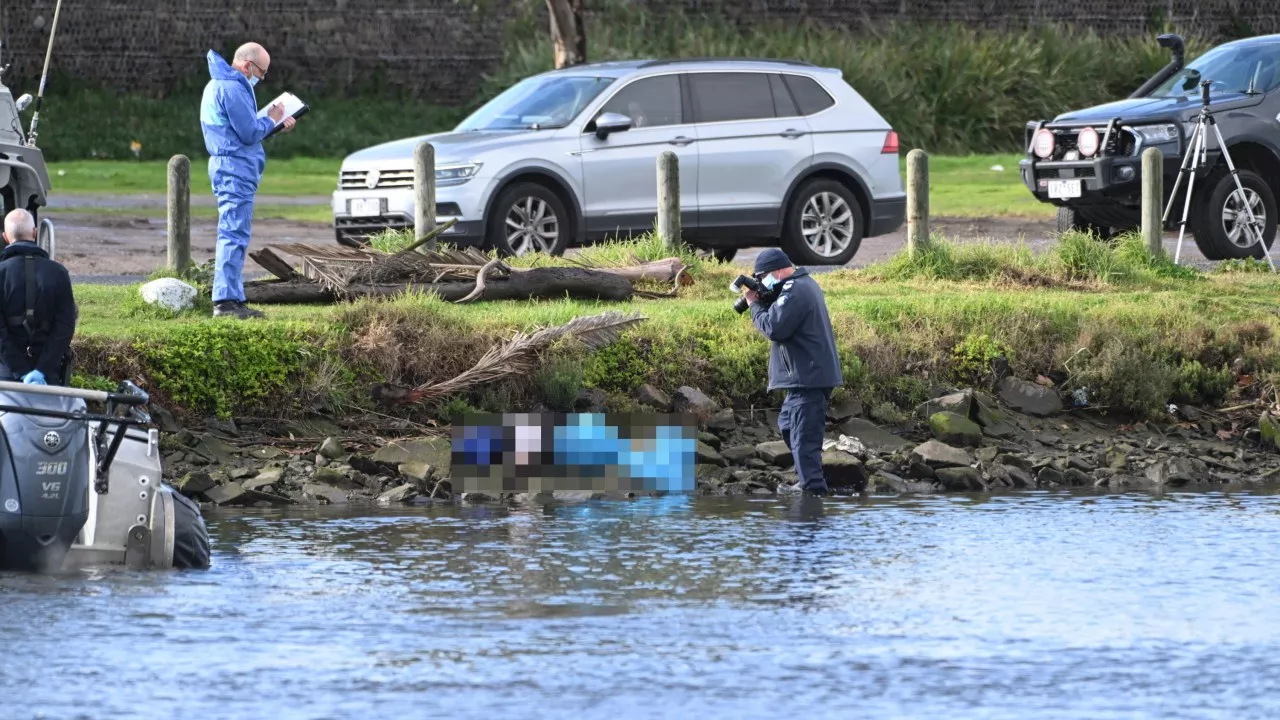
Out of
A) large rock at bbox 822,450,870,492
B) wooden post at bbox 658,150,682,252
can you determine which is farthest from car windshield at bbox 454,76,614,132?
large rock at bbox 822,450,870,492

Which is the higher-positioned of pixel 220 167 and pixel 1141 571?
pixel 220 167

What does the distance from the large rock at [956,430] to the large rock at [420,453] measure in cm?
357

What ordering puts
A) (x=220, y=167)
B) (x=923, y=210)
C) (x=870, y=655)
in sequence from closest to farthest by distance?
(x=870, y=655)
(x=220, y=167)
(x=923, y=210)

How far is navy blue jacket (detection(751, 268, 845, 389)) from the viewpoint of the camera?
1410cm

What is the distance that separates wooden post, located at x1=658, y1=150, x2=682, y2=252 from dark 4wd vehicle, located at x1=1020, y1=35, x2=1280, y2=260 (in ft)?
12.2

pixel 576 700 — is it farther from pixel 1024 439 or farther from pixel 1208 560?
pixel 1024 439

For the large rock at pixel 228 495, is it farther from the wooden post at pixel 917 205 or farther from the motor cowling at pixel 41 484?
the wooden post at pixel 917 205

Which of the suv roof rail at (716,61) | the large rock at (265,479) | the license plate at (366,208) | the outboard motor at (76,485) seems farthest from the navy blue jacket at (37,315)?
the suv roof rail at (716,61)

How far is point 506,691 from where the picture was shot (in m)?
8.84

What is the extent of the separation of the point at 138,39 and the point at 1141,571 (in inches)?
1099

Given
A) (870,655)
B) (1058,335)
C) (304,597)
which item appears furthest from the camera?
(1058,335)

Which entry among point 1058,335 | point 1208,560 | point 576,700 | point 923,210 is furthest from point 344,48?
point 576,700

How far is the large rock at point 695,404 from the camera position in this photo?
15906mm

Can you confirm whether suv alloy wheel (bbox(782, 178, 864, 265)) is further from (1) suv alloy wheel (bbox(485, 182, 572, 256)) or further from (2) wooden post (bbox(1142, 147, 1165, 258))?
(2) wooden post (bbox(1142, 147, 1165, 258))
